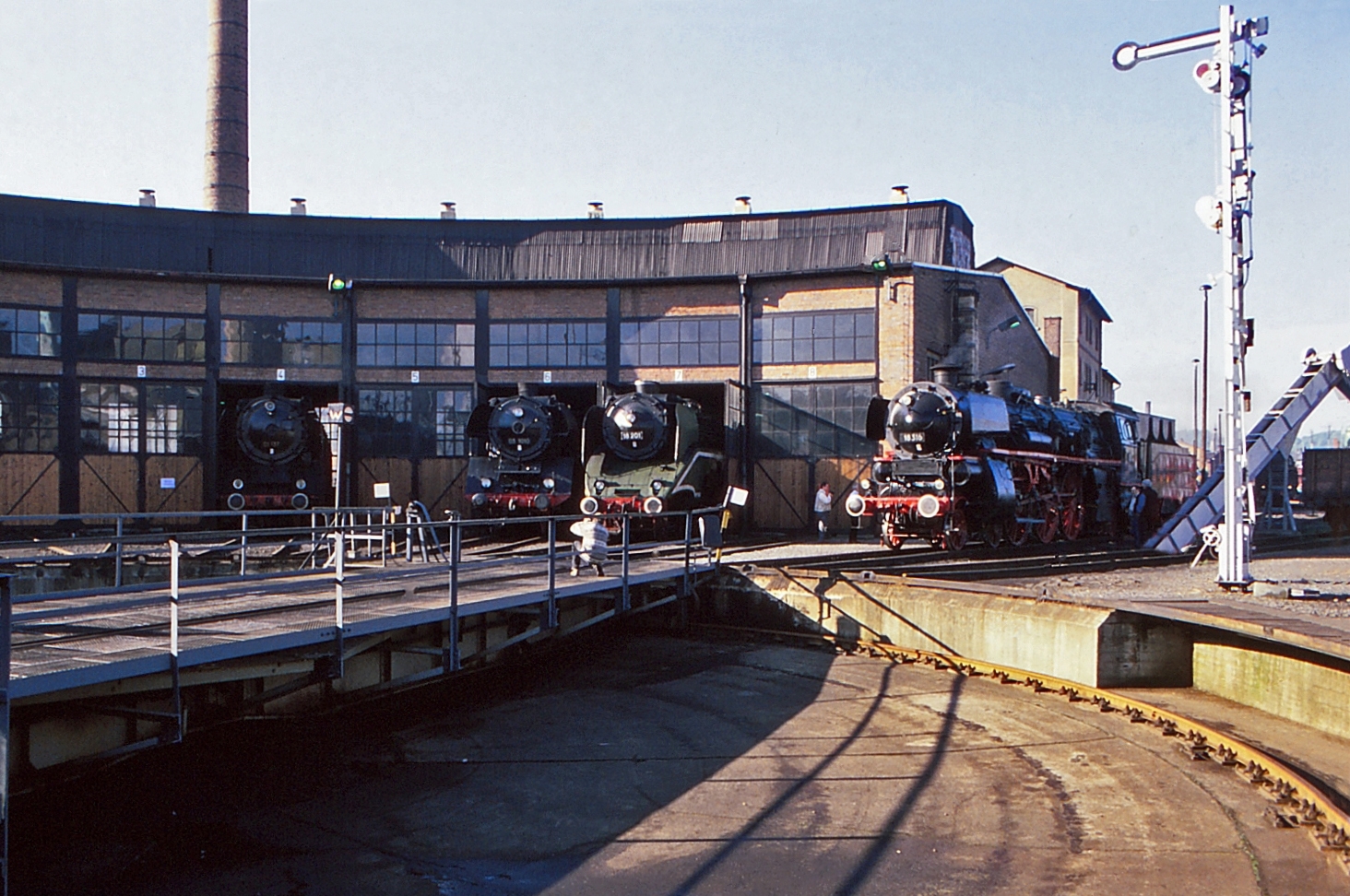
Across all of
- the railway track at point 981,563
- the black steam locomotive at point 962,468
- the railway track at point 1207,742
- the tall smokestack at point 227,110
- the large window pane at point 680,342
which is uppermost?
the tall smokestack at point 227,110

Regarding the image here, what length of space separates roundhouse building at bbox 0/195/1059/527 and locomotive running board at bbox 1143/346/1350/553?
6910 mm

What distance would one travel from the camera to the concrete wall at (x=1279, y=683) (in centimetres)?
978

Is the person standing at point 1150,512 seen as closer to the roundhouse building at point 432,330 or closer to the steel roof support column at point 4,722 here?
the roundhouse building at point 432,330

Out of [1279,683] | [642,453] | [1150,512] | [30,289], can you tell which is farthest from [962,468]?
[30,289]

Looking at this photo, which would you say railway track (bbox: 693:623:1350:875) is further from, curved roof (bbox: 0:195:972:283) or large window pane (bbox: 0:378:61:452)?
large window pane (bbox: 0:378:61:452)

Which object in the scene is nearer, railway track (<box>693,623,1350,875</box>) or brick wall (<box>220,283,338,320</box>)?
railway track (<box>693,623,1350,875</box>)

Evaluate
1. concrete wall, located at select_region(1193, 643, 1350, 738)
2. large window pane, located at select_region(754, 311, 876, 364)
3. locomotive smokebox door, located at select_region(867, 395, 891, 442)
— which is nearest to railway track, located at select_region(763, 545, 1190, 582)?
locomotive smokebox door, located at select_region(867, 395, 891, 442)

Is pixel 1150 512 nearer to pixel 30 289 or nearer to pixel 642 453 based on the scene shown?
pixel 642 453

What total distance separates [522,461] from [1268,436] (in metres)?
14.2

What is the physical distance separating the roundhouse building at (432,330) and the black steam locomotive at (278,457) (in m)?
0.83

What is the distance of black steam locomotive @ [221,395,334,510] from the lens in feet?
81.5

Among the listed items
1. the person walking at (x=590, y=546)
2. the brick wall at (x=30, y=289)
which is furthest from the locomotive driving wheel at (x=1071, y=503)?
the brick wall at (x=30, y=289)

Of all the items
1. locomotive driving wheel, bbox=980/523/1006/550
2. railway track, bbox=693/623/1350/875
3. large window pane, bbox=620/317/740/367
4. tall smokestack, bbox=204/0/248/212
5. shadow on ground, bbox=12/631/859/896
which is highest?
tall smokestack, bbox=204/0/248/212

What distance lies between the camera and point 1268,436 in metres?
19.7
